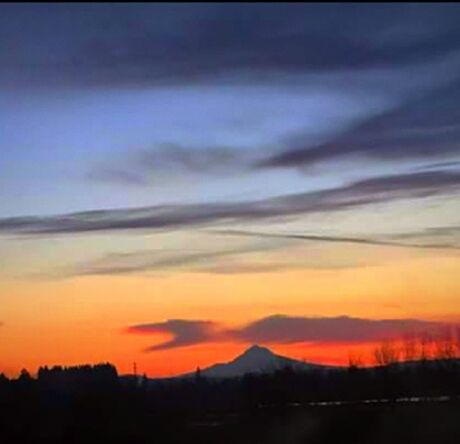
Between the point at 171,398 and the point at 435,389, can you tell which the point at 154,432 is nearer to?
the point at 171,398

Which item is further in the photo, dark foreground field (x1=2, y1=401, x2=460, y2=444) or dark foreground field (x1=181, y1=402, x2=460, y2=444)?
dark foreground field (x1=2, y1=401, x2=460, y2=444)

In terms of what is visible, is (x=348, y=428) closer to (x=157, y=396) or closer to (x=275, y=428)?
(x=275, y=428)

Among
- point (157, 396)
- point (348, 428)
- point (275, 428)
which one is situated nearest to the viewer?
point (348, 428)

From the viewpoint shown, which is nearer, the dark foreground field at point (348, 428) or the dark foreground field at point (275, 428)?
the dark foreground field at point (348, 428)

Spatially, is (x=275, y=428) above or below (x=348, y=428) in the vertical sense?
above

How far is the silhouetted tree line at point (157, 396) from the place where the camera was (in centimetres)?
3781

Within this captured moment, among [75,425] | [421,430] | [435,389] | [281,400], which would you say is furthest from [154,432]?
[435,389]

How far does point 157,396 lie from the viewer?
54.4 meters

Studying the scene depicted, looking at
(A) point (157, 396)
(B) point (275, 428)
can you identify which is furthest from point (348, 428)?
(A) point (157, 396)

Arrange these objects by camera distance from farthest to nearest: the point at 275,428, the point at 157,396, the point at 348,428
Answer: the point at 157,396
the point at 275,428
the point at 348,428

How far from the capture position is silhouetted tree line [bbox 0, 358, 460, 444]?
1489 inches

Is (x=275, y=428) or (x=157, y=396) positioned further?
(x=157, y=396)

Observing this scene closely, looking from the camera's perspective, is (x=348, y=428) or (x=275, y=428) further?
(x=275, y=428)

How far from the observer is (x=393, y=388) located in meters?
61.6
